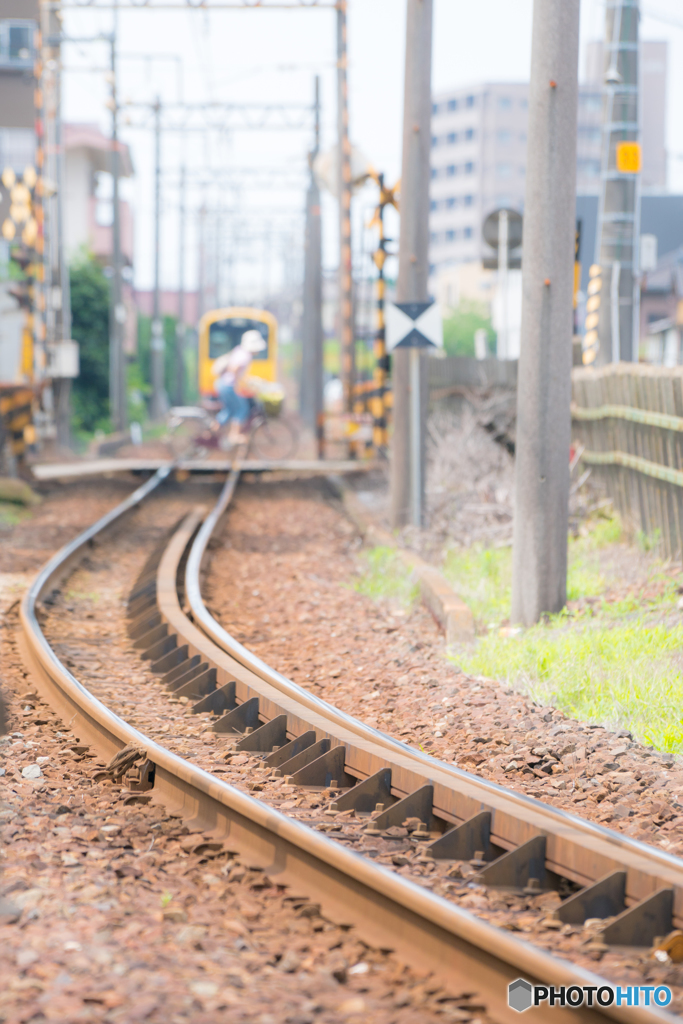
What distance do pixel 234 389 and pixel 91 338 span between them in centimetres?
1684

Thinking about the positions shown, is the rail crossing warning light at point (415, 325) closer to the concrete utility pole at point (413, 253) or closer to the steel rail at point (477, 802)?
the concrete utility pole at point (413, 253)

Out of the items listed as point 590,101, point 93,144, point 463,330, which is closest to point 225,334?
point 463,330

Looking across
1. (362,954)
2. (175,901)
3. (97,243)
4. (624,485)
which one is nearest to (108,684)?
(175,901)

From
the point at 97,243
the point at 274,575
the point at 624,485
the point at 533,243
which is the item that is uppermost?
the point at 97,243

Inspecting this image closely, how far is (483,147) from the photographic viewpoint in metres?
115

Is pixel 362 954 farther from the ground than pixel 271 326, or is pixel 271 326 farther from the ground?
pixel 271 326

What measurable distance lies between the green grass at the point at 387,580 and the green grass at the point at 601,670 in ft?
5.97

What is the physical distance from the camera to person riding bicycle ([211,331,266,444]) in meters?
22.8

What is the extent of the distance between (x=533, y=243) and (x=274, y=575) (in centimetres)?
418

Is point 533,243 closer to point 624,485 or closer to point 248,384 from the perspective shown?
point 624,485

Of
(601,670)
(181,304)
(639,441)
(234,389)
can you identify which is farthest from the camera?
(181,304)

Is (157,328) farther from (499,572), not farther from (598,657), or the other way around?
(598,657)

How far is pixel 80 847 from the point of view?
13.6 ft

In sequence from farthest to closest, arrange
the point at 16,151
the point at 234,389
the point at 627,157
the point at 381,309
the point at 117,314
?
the point at 16,151
the point at 117,314
the point at 234,389
the point at 381,309
the point at 627,157
